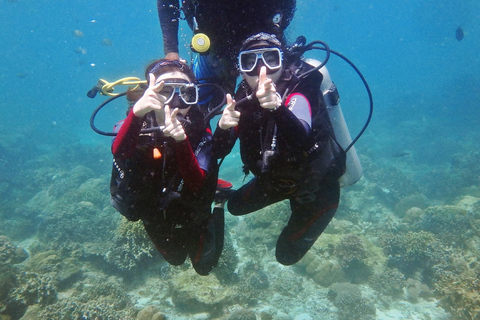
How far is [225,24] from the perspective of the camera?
3947 mm

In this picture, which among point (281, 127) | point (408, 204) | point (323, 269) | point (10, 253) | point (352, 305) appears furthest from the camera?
point (408, 204)

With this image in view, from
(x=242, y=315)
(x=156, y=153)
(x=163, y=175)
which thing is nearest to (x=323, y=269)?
(x=242, y=315)

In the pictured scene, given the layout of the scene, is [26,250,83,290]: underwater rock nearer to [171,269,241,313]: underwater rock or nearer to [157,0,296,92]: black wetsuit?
[171,269,241,313]: underwater rock

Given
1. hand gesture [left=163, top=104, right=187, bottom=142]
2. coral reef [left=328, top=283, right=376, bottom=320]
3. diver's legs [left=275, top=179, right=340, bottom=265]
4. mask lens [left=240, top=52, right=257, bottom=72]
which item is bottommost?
coral reef [left=328, top=283, right=376, bottom=320]

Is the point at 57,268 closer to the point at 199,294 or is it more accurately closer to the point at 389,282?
the point at 199,294

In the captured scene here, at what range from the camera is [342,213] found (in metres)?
11.4

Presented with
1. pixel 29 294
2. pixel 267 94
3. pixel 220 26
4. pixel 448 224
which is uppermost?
pixel 220 26

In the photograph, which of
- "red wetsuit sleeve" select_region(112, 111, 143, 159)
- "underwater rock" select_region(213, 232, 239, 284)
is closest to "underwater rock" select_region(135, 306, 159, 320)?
"underwater rock" select_region(213, 232, 239, 284)

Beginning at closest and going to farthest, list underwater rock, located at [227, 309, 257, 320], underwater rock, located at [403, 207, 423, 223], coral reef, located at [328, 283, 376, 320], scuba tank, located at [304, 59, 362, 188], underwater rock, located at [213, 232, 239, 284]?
scuba tank, located at [304, 59, 362, 188] < underwater rock, located at [227, 309, 257, 320] < coral reef, located at [328, 283, 376, 320] < underwater rock, located at [213, 232, 239, 284] < underwater rock, located at [403, 207, 423, 223]

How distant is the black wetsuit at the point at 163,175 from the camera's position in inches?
111

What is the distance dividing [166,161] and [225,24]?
232 cm

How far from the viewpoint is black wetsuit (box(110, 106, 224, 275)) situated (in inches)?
111

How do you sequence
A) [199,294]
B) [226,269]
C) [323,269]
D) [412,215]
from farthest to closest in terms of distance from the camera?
[412,215] < [323,269] < [226,269] < [199,294]

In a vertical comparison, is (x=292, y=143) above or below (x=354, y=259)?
above
